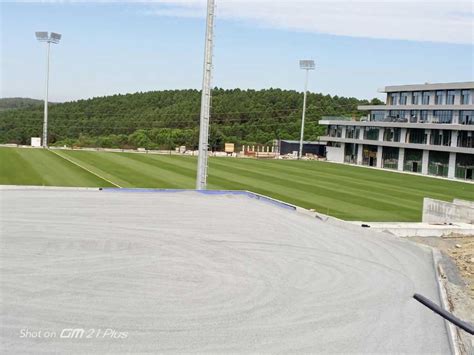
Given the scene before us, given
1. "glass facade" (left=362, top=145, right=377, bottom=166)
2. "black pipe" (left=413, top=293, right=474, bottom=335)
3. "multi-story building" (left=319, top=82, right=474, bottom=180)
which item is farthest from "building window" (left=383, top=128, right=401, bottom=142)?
A: "black pipe" (left=413, top=293, right=474, bottom=335)

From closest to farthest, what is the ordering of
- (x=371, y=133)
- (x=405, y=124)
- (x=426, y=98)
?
(x=405, y=124) < (x=426, y=98) < (x=371, y=133)

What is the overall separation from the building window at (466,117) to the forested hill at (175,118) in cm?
4664

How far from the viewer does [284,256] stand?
15.3 m

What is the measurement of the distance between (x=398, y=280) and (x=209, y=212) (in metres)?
9.12

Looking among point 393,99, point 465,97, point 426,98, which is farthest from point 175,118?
point 465,97

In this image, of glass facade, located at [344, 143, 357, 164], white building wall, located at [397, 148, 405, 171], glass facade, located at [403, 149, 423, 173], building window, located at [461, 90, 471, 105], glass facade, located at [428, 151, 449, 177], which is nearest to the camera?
building window, located at [461, 90, 471, 105]

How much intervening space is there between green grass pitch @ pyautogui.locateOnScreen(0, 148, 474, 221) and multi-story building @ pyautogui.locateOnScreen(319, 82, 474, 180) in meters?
6.84

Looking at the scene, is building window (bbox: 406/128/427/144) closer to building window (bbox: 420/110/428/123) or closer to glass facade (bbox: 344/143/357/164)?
building window (bbox: 420/110/428/123)

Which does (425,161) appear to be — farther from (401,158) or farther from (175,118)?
(175,118)

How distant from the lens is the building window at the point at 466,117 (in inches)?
2283

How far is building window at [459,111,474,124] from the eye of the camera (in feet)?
190

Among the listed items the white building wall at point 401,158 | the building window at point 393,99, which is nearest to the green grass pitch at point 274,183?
the white building wall at point 401,158

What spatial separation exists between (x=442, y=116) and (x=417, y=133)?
4.01 meters

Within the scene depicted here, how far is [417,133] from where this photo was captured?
65250 millimetres
